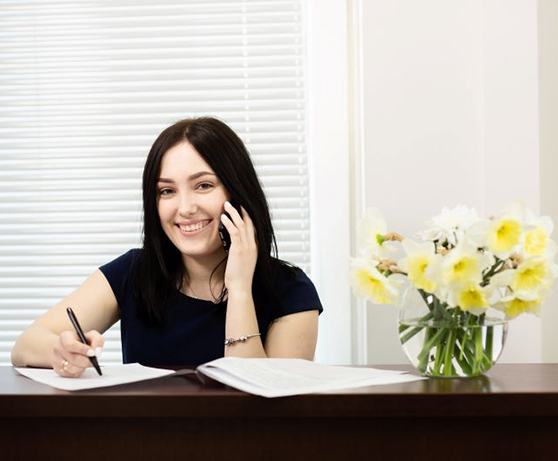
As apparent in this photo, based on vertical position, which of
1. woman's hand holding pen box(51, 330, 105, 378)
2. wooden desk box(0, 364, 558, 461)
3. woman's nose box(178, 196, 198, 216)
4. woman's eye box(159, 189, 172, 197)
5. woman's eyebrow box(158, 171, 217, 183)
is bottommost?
wooden desk box(0, 364, 558, 461)

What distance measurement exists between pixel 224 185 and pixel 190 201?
0.11m

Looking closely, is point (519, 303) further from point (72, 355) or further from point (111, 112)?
point (111, 112)

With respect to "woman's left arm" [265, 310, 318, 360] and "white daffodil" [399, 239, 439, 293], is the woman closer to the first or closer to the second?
"woman's left arm" [265, 310, 318, 360]

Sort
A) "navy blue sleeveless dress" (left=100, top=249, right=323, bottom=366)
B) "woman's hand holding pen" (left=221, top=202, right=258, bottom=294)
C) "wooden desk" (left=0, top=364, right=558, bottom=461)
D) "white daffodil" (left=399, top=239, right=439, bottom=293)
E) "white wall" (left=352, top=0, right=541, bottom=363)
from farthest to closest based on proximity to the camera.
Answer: "white wall" (left=352, top=0, right=541, bottom=363)
"navy blue sleeveless dress" (left=100, top=249, right=323, bottom=366)
"woman's hand holding pen" (left=221, top=202, right=258, bottom=294)
"white daffodil" (left=399, top=239, right=439, bottom=293)
"wooden desk" (left=0, top=364, right=558, bottom=461)

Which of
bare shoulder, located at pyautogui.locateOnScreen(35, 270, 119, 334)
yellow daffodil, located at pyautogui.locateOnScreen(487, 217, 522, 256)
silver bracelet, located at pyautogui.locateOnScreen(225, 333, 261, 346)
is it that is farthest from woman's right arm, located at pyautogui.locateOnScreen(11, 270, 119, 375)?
yellow daffodil, located at pyautogui.locateOnScreen(487, 217, 522, 256)

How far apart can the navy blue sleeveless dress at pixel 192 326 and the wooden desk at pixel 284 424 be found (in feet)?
2.49

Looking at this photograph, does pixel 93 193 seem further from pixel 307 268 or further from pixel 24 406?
pixel 24 406

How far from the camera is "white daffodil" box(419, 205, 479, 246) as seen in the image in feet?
5.35

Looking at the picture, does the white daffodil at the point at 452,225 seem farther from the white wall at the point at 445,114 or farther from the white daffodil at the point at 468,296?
the white wall at the point at 445,114

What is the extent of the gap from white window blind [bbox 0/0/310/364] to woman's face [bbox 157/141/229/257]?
58cm

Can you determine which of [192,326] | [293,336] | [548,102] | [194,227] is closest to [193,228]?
[194,227]

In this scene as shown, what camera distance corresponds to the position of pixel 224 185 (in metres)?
2.31

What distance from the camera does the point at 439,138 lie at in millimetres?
2547

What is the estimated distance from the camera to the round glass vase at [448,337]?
5.44ft
